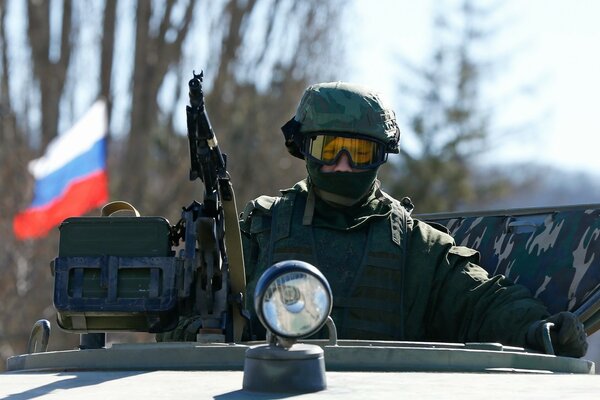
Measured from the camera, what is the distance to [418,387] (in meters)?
3.75

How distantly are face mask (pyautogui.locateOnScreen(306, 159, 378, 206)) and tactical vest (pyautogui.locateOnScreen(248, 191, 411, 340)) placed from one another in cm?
11

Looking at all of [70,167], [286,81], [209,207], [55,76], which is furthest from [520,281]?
[286,81]

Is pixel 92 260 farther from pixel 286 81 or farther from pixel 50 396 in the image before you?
pixel 286 81

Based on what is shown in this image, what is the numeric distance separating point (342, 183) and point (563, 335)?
3.33ft

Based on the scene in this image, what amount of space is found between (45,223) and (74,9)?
6421 mm

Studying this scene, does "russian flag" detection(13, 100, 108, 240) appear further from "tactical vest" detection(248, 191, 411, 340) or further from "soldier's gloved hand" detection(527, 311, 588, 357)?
"soldier's gloved hand" detection(527, 311, 588, 357)

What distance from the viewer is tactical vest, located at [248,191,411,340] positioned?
18.3 ft

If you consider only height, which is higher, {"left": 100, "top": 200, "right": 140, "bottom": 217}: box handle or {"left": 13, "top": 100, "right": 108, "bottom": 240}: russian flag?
{"left": 13, "top": 100, "right": 108, "bottom": 240}: russian flag

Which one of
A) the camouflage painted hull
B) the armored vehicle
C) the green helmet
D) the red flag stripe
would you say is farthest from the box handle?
the red flag stripe

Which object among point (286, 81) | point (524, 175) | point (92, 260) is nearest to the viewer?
point (92, 260)

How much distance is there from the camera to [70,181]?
56.1ft

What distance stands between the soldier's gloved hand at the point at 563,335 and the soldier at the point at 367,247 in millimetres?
188

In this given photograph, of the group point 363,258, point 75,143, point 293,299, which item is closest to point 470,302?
point 363,258

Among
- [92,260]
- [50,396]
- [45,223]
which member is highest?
[45,223]
